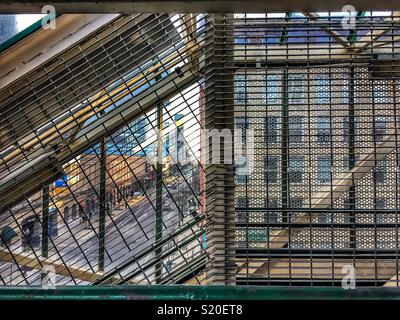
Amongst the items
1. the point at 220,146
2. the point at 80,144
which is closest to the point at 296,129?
the point at 220,146

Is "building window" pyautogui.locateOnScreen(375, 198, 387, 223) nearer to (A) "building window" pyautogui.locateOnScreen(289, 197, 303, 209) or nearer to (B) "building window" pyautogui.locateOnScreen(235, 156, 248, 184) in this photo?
(A) "building window" pyautogui.locateOnScreen(289, 197, 303, 209)

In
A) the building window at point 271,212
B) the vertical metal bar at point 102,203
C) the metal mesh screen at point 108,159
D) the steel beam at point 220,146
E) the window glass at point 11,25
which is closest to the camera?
the steel beam at point 220,146

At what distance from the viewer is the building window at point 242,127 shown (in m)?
2.14

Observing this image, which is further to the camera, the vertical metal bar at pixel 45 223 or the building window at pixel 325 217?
the vertical metal bar at pixel 45 223

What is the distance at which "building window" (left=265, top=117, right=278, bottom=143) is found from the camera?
2.20m

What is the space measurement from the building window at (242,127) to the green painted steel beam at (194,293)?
833 millimetres

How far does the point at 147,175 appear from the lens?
117 inches

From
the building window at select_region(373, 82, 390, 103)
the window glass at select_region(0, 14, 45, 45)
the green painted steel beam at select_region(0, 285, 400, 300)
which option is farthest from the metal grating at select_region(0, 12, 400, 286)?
the window glass at select_region(0, 14, 45, 45)

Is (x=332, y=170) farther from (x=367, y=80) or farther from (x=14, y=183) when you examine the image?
(x=14, y=183)

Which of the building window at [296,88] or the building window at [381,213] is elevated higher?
the building window at [296,88]

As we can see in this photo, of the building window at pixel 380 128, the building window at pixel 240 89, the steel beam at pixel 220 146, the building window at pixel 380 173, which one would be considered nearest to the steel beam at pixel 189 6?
the steel beam at pixel 220 146

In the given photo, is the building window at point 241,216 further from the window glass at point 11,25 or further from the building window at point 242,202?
the window glass at point 11,25

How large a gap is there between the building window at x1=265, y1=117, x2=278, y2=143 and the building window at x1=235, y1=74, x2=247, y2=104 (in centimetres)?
19
